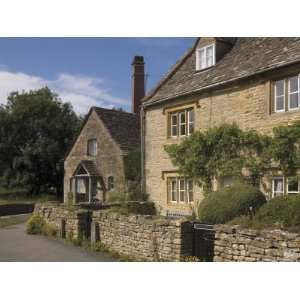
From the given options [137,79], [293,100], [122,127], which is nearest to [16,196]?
[122,127]

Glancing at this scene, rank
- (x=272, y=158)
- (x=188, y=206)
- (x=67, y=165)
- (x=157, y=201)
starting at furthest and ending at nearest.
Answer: (x=67, y=165)
(x=157, y=201)
(x=188, y=206)
(x=272, y=158)

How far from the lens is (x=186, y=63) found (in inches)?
828

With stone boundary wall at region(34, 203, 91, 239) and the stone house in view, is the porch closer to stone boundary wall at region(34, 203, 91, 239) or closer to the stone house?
the stone house

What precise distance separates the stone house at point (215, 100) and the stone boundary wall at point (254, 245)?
19.2ft

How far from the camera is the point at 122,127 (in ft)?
87.0

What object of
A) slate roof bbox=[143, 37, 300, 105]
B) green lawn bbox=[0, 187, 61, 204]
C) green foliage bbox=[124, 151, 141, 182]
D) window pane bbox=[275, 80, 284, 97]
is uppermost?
slate roof bbox=[143, 37, 300, 105]

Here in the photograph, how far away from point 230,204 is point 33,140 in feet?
98.8

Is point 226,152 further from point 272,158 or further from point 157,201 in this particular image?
point 157,201

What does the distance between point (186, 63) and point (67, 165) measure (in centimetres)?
1342

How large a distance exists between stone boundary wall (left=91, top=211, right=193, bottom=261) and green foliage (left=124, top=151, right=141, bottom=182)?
9462mm

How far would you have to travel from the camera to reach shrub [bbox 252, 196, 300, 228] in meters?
9.54

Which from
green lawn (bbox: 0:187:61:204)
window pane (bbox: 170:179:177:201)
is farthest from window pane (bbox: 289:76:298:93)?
green lawn (bbox: 0:187:61:204)

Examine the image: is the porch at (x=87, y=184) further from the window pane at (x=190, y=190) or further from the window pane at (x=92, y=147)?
the window pane at (x=190, y=190)

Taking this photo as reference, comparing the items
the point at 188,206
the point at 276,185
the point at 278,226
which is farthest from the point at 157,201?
the point at 278,226
